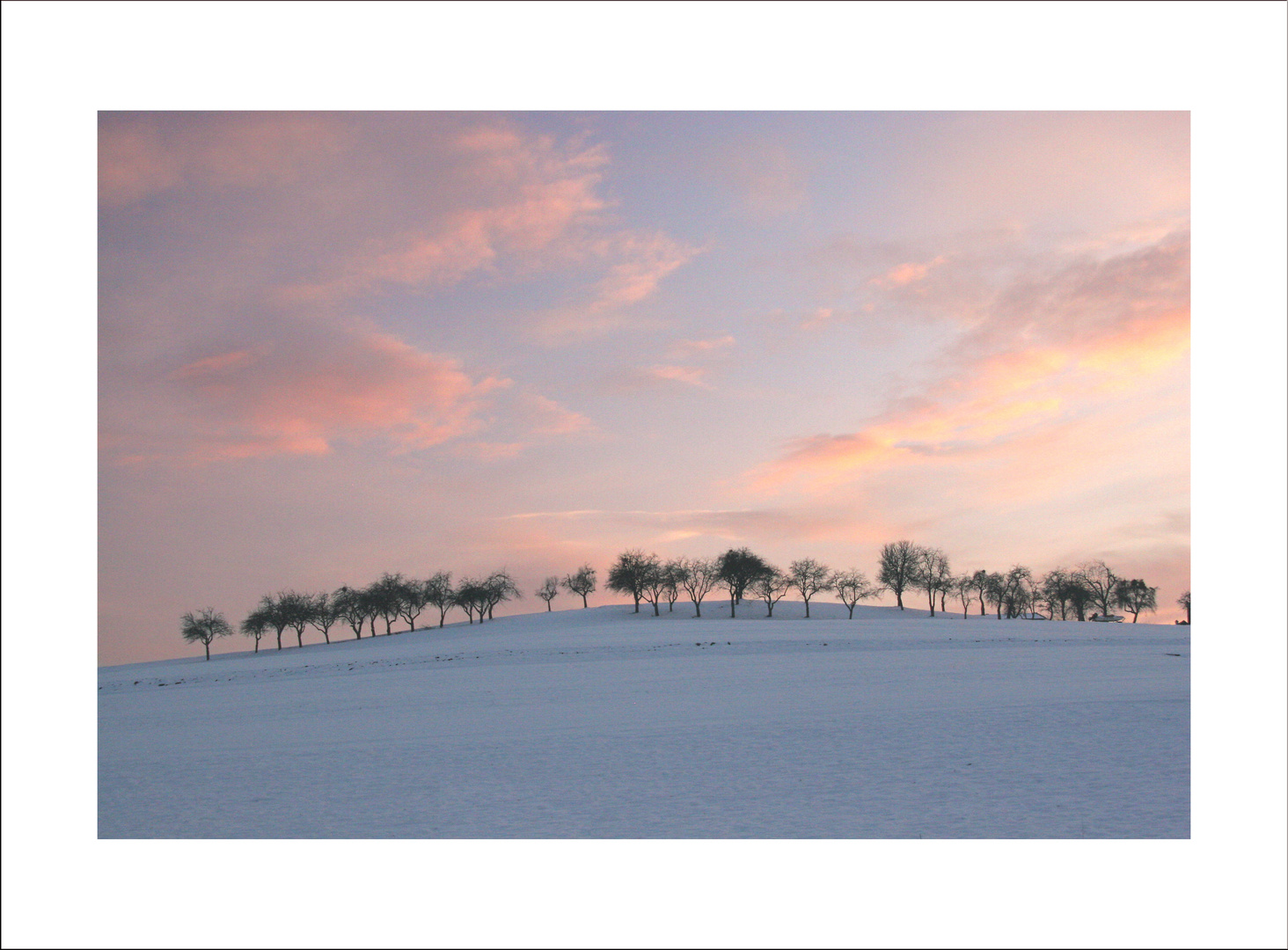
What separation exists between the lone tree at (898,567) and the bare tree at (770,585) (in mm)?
13977

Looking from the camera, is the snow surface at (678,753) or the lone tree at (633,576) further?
the lone tree at (633,576)

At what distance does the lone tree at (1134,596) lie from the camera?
115m

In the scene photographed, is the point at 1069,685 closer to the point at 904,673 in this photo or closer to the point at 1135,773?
the point at 904,673

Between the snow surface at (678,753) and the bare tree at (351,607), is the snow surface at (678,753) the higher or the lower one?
the higher one

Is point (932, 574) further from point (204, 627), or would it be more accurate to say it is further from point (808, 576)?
point (204, 627)

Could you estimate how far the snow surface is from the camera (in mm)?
13898

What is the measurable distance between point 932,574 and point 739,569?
32622mm

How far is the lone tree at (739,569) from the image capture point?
9850 centimetres

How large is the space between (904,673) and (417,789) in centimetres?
2136

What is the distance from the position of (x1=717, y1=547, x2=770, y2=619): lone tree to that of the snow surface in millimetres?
60650

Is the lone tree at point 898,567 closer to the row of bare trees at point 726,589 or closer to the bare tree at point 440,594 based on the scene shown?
the row of bare trees at point 726,589

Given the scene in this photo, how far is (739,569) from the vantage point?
98.5 meters

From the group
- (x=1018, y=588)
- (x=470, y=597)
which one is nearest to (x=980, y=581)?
(x=1018, y=588)

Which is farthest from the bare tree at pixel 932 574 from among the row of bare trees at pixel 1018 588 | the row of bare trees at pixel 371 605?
the row of bare trees at pixel 371 605
